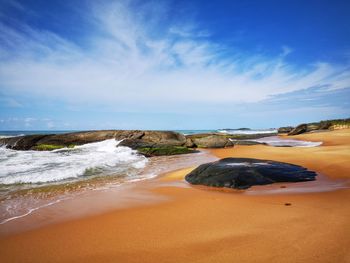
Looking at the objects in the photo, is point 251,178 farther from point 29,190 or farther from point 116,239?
point 29,190

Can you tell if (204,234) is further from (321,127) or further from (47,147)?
(321,127)

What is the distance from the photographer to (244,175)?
6.92 m

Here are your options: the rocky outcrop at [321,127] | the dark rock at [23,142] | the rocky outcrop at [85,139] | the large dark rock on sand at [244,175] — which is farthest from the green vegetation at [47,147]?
the rocky outcrop at [321,127]

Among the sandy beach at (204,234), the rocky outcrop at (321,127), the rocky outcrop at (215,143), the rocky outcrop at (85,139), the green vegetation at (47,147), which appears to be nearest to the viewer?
the sandy beach at (204,234)

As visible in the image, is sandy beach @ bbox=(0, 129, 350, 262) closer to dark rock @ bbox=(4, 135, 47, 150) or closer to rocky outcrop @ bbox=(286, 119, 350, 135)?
dark rock @ bbox=(4, 135, 47, 150)

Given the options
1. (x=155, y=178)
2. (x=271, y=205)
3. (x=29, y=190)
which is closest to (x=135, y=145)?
(x=155, y=178)

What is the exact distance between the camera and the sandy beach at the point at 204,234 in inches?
120

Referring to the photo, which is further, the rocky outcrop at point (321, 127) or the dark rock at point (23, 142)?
the rocky outcrop at point (321, 127)

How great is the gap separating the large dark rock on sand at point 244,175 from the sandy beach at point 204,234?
3.90 feet

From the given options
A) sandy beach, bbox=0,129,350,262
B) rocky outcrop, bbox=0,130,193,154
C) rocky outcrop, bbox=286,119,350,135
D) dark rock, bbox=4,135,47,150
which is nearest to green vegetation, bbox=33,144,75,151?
rocky outcrop, bbox=0,130,193,154

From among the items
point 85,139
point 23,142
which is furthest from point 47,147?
point 85,139

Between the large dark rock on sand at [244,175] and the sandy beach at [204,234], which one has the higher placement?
the large dark rock on sand at [244,175]

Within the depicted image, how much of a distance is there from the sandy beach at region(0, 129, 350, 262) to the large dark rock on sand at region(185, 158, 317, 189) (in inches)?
46.9

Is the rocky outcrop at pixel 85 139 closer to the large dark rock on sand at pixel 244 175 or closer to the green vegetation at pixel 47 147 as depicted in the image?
the green vegetation at pixel 47 147
